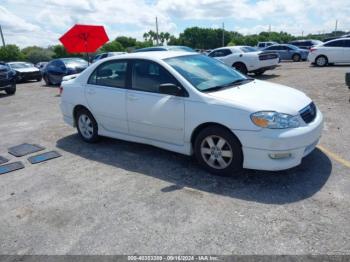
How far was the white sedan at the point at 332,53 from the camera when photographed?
16.2 meters

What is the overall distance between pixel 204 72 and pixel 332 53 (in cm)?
1449

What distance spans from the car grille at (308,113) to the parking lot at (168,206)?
2.23 feet

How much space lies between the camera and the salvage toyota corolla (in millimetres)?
3795

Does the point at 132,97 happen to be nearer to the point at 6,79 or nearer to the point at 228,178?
the point at 228,178

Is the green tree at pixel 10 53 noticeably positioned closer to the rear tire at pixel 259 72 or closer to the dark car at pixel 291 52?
the dark car at pixel 291 52

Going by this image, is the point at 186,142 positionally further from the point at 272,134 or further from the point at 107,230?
the point at 107,230

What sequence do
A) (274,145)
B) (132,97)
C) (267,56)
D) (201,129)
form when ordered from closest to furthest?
(274,145) < (201,129) < (132,97) < (267,56)

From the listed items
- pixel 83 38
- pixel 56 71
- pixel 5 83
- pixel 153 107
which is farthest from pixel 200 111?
pixel 56 71

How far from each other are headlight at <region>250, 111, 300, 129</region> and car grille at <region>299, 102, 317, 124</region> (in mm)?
256

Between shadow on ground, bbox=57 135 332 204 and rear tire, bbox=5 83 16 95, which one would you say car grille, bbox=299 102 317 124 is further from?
rear tire, bbox=5 83 16 95

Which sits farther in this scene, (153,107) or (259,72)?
(259,72)

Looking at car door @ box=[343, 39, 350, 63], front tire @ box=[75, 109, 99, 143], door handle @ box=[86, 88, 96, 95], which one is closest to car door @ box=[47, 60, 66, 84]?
front tire @ box=[75, 109, 99, 143]

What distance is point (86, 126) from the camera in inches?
234

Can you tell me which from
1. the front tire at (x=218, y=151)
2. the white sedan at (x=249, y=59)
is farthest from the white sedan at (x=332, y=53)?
the front tire at (x=218, y=151)
